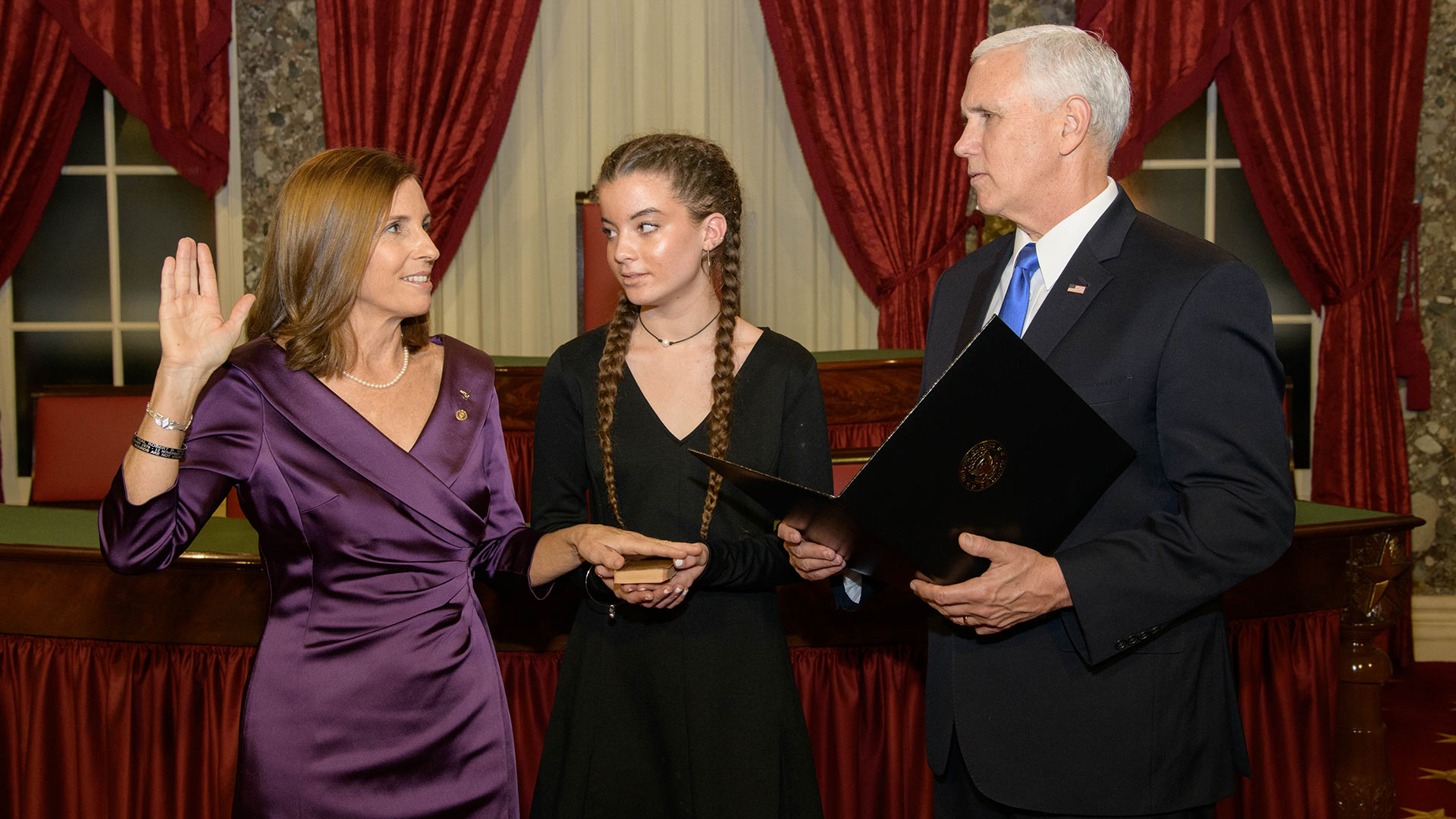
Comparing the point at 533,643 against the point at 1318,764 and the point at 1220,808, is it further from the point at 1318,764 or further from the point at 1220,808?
the point at 1318,764

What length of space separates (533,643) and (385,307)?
910mm

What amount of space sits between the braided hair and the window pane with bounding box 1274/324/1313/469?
14.2 ft

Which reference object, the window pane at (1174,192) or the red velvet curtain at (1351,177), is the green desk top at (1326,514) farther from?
the window pane at (1174,192)

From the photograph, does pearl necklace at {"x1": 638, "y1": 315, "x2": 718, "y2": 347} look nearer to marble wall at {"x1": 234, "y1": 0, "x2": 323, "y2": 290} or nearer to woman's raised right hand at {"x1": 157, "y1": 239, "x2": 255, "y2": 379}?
woman's raised right hand at {"x1": 157, "y1": 239, "x2": 255, "y2": 379}

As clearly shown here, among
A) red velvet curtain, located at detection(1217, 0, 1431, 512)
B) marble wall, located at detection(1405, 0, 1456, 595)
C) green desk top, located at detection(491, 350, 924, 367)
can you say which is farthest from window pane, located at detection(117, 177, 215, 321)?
marble wall, located at detection(1405, 0, 1456, 595)

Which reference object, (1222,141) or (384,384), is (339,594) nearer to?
(384,384)

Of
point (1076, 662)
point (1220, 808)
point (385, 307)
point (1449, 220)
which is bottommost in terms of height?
point (1220, 808)

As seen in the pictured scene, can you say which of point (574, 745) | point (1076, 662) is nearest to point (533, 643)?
point (574, 745)

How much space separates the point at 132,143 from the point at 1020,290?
A: 16.8 ft

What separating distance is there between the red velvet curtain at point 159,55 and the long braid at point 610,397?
13.2 ft

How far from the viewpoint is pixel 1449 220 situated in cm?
491

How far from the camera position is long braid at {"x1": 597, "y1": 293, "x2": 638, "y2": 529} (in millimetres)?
1766

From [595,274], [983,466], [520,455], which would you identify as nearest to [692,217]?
[983,466]

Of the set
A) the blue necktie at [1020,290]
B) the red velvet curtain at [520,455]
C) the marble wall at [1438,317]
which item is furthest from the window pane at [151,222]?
the marble wall at [1438,317]
